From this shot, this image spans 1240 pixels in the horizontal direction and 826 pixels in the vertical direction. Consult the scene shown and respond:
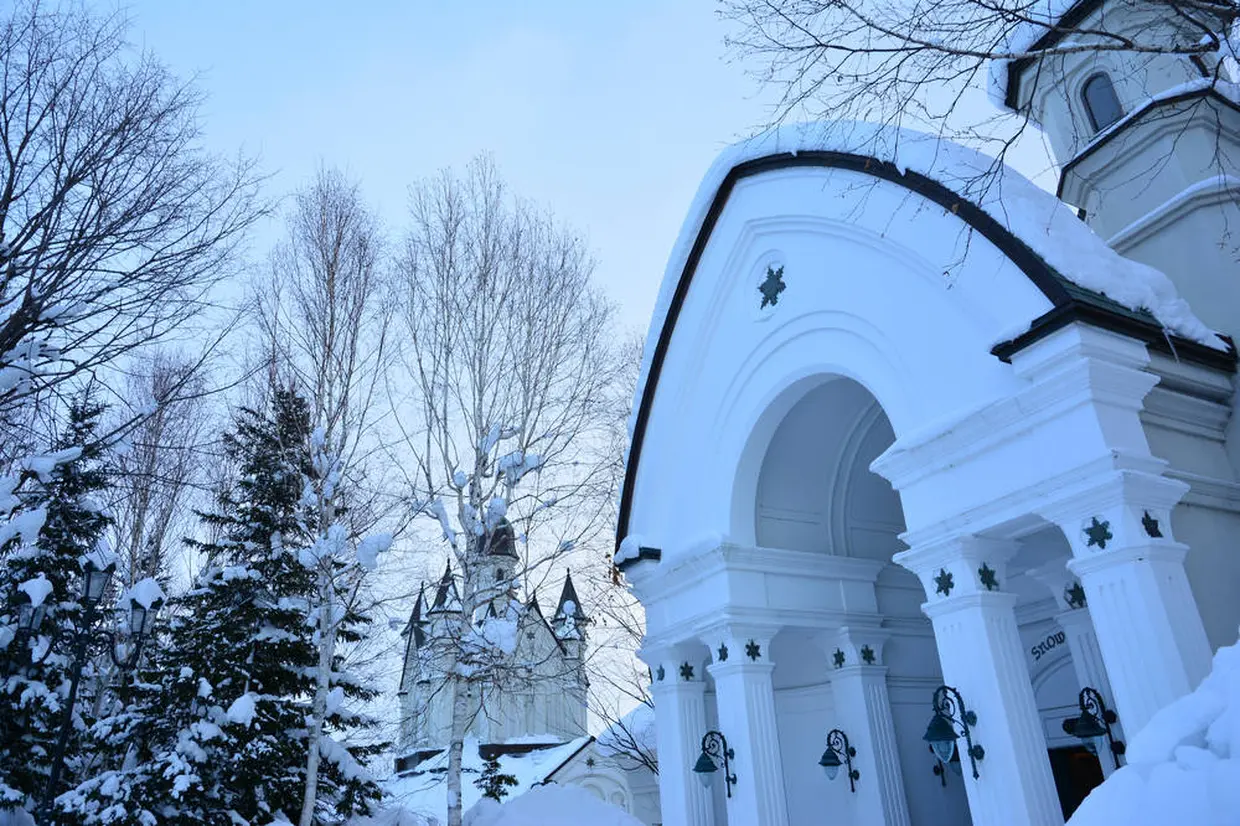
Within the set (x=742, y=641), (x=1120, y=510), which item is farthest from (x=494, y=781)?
(x=1120, y=510)

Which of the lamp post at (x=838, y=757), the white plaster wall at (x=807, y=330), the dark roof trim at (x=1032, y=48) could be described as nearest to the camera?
the white plaster wall at (x=807, y=330)

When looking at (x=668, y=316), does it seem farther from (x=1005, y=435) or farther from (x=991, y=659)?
(x=991, y=659)

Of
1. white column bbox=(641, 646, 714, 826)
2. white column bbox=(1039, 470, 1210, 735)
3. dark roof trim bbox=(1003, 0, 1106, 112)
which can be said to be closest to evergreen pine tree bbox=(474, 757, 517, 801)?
white column bbox=(641, 646, 714, 826)

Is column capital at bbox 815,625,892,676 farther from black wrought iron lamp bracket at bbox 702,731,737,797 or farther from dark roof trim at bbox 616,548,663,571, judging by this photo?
dark roof trim at bbox 616,548,663,571

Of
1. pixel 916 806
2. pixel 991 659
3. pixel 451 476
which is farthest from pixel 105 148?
pixel 916 806

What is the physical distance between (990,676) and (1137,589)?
1.39 meters

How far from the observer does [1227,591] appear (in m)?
6.29

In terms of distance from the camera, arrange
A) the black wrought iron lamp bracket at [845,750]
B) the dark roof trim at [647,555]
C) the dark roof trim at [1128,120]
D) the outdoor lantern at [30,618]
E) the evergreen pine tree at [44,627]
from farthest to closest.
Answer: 1. the evergreen pine tree at [44,627]
2. the dark roof trim at [647,555]
3. the dark roof trim at [1128,120]
4. the black wrought iron lamp bracket at [845,750]
5. the outdoor lantern at [30,618]

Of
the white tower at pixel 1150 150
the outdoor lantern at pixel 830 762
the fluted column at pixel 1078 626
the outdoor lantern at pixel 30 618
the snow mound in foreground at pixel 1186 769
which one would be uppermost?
the white tower at pixel 1150 150

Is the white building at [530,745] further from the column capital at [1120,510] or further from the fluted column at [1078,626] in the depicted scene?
the column capital at [1120,510]

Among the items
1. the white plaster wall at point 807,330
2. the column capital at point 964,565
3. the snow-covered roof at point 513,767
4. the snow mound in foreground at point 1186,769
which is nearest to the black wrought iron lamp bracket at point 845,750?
the white plaster wall at point 807,330

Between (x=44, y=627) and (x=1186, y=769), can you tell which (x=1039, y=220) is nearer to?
(x=1186, y=769)

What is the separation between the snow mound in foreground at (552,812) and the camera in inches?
413

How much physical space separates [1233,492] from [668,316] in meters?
6.82
